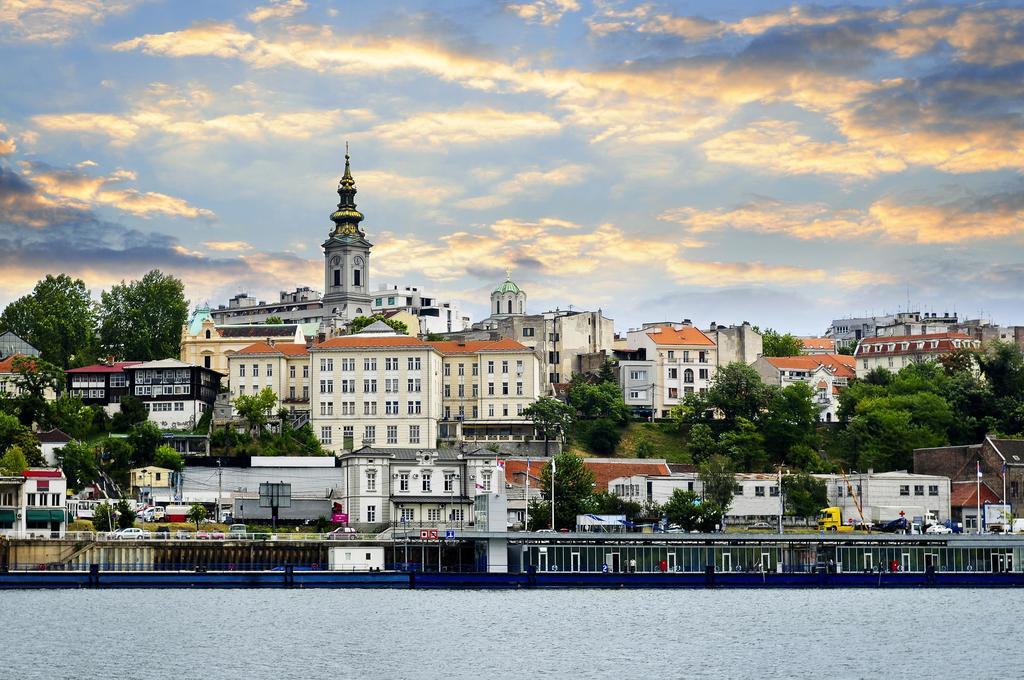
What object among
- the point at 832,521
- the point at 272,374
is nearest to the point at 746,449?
the point at 832,521

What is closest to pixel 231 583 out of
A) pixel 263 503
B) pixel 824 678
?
pixel 263 503

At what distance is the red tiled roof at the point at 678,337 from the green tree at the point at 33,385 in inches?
2047

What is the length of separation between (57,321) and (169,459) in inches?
1904

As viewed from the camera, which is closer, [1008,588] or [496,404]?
[1008,588]

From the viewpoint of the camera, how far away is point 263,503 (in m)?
110

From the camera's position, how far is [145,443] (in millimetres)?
119438

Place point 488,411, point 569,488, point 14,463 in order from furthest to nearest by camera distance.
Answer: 1. point 488,411
2. point 569,488
3. point 14,463

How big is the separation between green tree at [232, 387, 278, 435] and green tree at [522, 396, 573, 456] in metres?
20.8

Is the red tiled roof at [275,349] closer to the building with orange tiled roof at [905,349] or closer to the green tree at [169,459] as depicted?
the green tree at [169,459]

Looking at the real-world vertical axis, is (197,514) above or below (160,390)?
below

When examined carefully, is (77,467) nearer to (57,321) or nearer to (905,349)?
(57,321)

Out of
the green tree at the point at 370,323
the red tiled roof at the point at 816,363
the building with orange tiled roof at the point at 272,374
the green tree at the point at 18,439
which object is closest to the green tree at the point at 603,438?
the green tree at the point at 370,323

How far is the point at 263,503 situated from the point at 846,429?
165 ft

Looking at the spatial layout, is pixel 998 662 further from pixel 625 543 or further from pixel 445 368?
pixel 445 368
